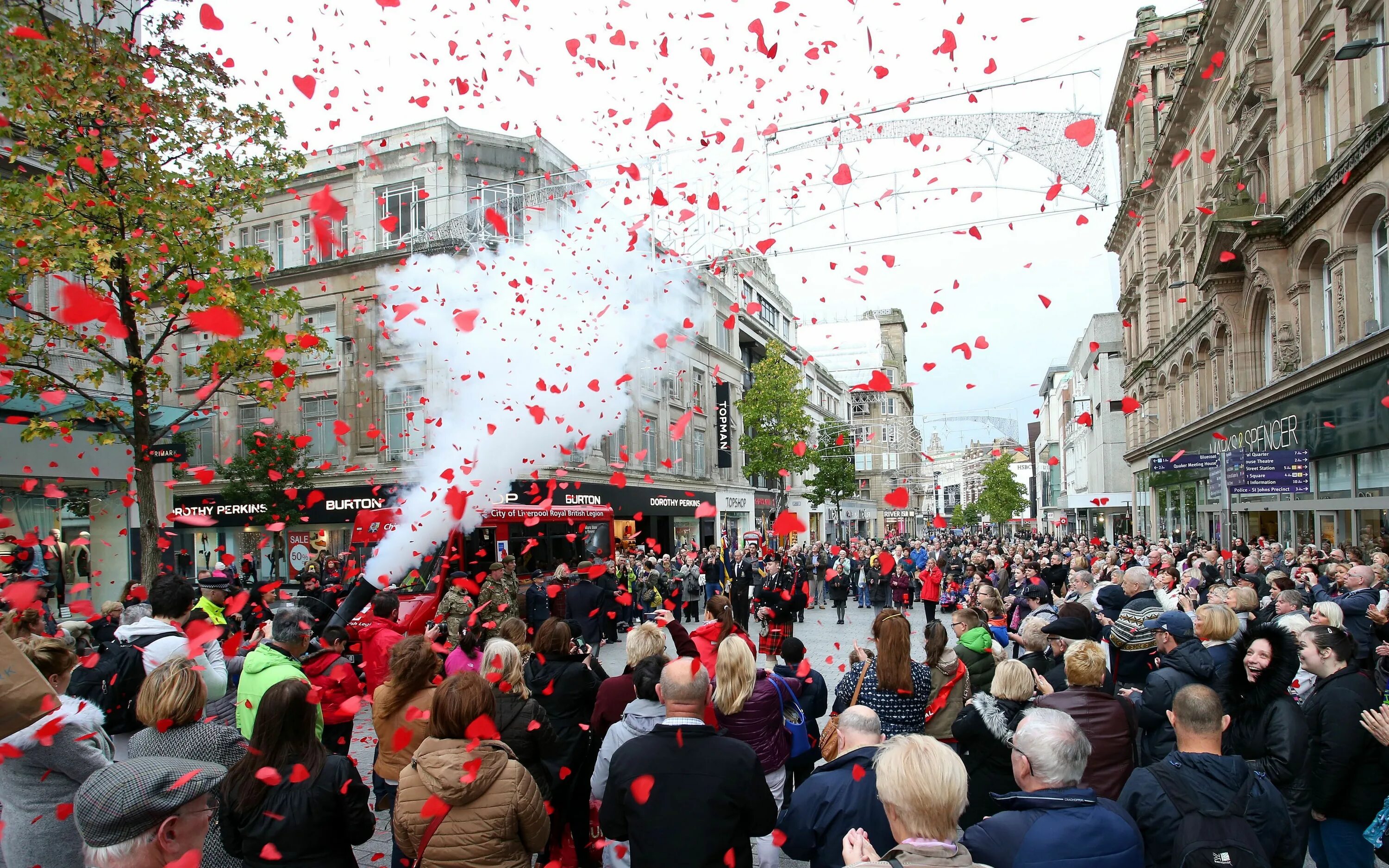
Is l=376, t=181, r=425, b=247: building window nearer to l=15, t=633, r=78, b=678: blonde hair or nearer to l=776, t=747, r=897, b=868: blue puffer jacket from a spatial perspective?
l=15, t=633, r=78, b=678: blonde hair

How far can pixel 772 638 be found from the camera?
492 inches

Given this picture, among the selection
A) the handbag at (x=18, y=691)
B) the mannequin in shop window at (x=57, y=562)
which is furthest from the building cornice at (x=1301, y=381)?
the mannequin in shop window at (x=57, y=562)

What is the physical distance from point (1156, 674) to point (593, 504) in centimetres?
1852

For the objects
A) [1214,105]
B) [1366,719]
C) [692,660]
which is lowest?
[1366,719]

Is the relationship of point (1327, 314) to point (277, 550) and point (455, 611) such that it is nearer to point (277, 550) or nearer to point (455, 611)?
point (455, 611)

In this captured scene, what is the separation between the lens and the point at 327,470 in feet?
95.8

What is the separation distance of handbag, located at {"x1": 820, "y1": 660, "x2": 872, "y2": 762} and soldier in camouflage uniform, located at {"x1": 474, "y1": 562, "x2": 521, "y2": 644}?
3214 mm

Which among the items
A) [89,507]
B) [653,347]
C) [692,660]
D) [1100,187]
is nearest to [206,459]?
[89,507]

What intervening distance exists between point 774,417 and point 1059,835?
3842 cm

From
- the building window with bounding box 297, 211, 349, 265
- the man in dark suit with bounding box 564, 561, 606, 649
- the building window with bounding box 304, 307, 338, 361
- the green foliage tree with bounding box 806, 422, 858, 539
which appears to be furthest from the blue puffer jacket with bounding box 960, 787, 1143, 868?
the green foliage tree with bounding box 806, 422, 858, 539

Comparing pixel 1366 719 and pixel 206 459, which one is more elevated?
pixel 206 459

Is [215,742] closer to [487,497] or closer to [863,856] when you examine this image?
[863,856]

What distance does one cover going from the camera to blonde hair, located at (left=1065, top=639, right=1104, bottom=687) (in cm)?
453

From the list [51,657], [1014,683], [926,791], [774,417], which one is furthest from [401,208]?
[926,791]
